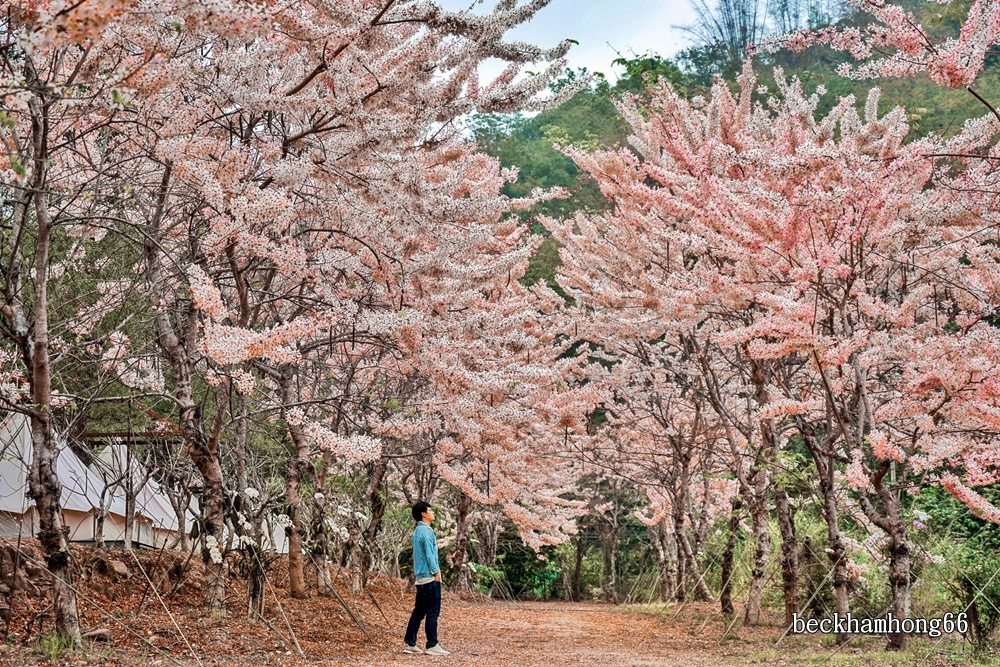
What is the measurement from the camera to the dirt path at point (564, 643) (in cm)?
617

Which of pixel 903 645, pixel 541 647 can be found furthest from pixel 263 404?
pixel 903 645

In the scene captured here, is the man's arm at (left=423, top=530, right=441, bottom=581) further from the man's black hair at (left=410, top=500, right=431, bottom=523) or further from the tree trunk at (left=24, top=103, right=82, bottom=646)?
the tree trunk at (left=24, top=103, right=82, bottom=646)

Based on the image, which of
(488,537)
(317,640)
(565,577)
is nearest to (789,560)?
(317,640)

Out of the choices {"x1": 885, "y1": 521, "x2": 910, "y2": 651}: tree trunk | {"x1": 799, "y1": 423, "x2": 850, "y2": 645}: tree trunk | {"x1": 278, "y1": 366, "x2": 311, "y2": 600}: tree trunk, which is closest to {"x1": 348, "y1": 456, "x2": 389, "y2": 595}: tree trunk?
{"x1": 278, "y1": 366, "x2": 311, "y2": 600}: tree trunk

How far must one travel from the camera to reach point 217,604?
6.19 meters

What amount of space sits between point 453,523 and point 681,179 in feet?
40.9

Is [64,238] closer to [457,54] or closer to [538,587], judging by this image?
[457,54]

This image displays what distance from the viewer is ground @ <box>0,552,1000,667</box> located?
499 cm

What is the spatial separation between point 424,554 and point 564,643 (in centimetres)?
232

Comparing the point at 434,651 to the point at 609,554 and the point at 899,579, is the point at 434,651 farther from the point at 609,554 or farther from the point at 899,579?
the point at 609,554

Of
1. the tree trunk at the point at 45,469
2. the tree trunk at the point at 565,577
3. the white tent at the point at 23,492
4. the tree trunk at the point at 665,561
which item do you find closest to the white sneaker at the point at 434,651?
the tree trunk at the point at 45,469

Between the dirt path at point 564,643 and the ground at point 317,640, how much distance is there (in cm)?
1

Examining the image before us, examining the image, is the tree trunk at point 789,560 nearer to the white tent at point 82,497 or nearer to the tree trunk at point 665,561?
the white tent at point 82,497

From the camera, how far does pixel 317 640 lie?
632 centimetres
